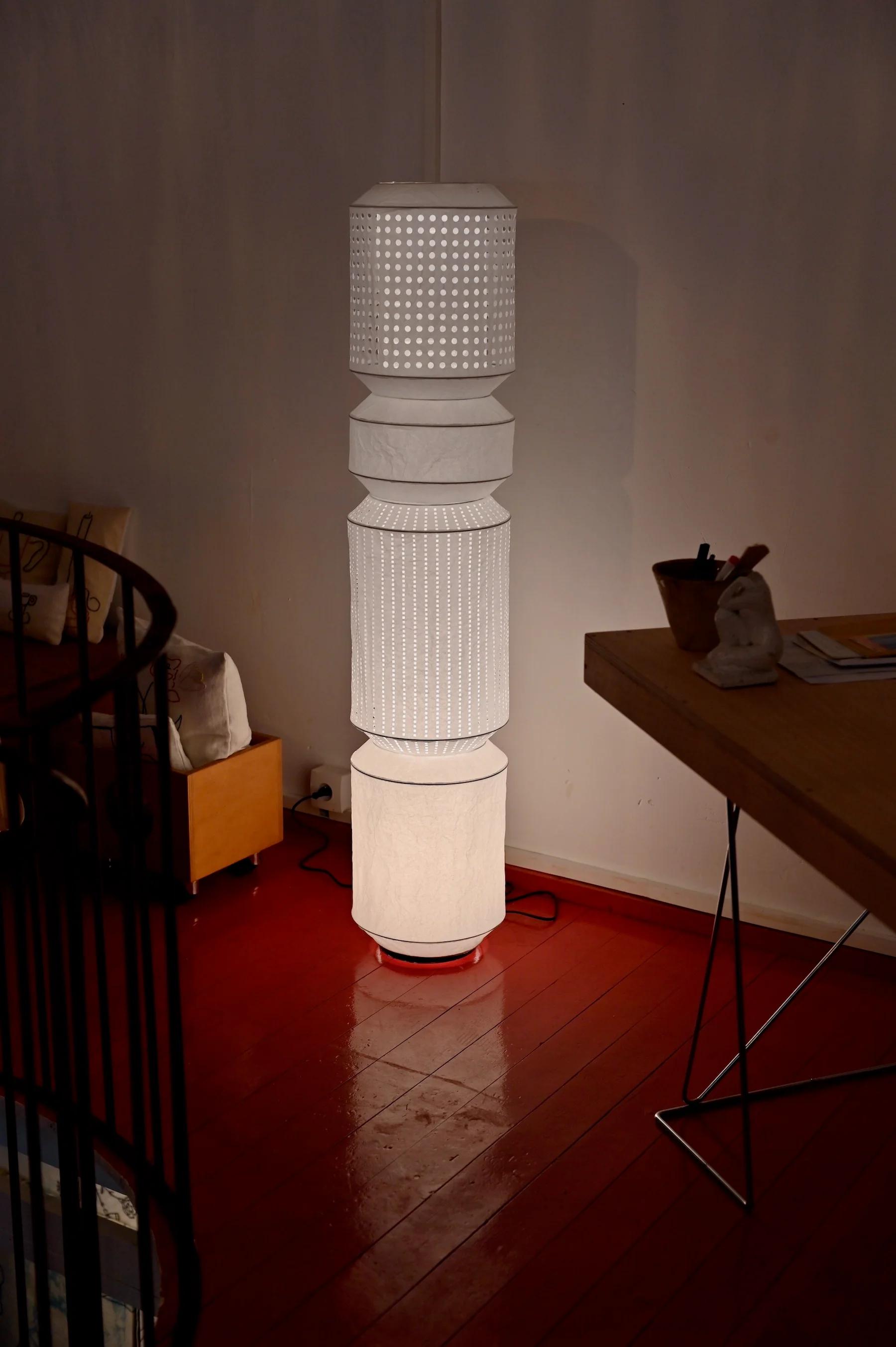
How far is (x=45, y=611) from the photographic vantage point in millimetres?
4543

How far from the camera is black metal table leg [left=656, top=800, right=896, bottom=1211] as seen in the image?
257 centimetres

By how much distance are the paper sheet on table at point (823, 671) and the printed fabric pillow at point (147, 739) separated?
194 cm

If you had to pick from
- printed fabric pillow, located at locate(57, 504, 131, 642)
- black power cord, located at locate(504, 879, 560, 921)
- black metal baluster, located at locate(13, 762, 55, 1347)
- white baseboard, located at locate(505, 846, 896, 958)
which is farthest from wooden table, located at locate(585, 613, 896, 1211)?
printed fabric pillow, located at locate(57, 504, 131, 642)

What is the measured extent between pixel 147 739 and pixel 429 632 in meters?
1.05

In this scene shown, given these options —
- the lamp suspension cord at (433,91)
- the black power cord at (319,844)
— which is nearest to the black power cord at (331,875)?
the black power cord at (319,844)

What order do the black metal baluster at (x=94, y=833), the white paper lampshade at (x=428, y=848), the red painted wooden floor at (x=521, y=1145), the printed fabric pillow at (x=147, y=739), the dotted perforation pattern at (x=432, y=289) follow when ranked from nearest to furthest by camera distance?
the black metal baluster at (x=94, y=833) → the red painted wooden floor at (x=521, y=1145) → the dotted perforation pattern at (x=432, y=289) → the white paper lampshade at (x=428, y=848) → the printed fabric pillow at (x=147, y=739)

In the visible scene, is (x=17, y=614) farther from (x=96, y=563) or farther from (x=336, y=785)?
(x=96, y=563)

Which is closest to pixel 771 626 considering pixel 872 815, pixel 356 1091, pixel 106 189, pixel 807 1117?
pixel 872 815

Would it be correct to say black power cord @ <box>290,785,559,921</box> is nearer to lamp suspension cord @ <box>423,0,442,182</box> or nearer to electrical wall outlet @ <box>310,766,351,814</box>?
electrical wall outlet @ <box>310,766,351,814</box>

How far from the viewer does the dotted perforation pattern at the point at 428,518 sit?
3.17 m

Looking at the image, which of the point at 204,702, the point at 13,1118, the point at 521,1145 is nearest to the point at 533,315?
the point at 204,702

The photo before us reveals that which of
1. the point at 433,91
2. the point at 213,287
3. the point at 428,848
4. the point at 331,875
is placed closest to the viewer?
→ the point at 428,848

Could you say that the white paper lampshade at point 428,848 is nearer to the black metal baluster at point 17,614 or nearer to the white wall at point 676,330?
the white wall at point 676,330

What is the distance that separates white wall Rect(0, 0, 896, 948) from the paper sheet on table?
43.3 inches
